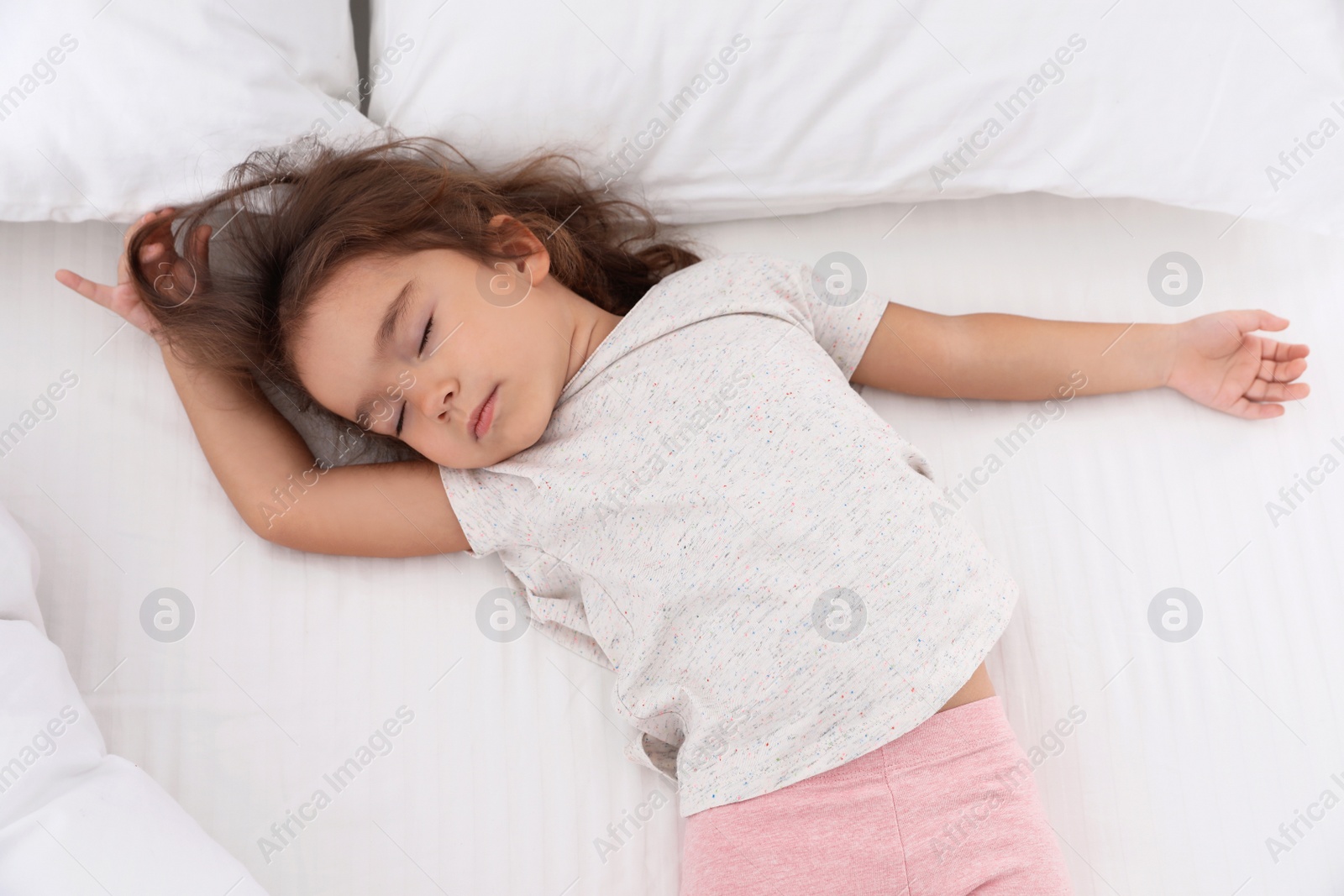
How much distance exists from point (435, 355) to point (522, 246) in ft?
0.62

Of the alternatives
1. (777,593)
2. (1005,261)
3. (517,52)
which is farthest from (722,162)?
(777,593)

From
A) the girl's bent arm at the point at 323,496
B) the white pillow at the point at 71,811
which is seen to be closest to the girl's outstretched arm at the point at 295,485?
the girl's bent arm at the point at 323,496

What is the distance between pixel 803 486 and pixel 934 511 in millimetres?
135

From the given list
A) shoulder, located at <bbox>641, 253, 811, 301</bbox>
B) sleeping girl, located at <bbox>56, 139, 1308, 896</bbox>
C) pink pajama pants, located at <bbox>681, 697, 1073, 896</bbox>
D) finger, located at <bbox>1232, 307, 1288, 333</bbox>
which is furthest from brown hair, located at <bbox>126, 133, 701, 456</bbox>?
finger, located at <bbox>1232, 307, 1288, 333</bbox>

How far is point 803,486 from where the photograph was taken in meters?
0.94

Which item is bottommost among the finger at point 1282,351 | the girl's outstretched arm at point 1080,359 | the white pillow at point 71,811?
the white pillow at point 71,811

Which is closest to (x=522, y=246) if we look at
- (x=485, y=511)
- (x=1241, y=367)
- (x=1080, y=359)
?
(x=485, y=511)

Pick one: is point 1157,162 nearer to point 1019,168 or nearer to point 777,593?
point 1019,168

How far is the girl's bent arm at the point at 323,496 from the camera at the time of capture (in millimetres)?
1023

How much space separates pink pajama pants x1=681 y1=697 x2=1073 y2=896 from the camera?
2.84ft

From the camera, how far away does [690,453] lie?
3.17 feet

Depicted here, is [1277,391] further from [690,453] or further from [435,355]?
[435,355]

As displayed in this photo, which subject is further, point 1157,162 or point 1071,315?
point 1071,315

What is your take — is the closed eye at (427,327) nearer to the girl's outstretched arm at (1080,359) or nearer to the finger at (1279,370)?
the girl's outstretched arm at (1080,359)
